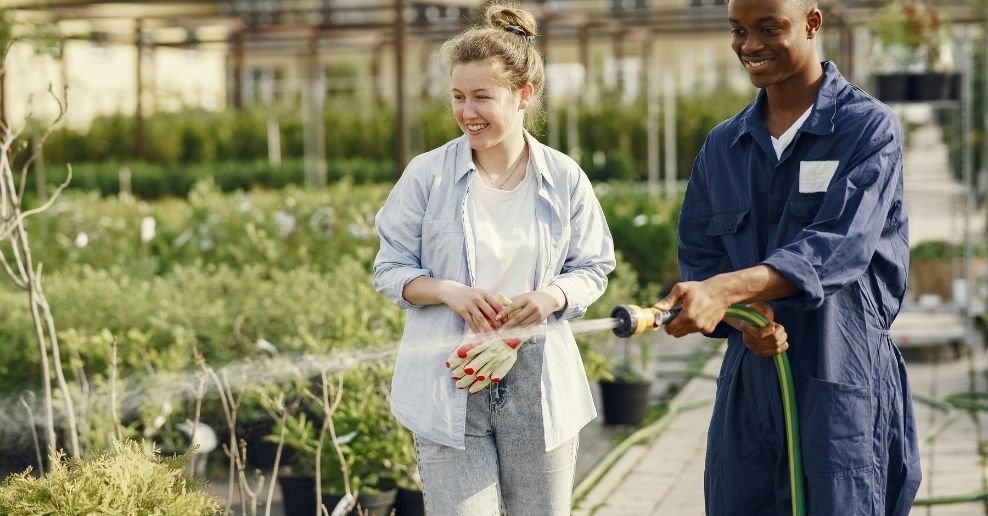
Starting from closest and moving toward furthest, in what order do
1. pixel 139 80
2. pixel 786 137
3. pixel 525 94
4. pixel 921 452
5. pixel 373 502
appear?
pixel 786 137, pixel 525 94, pixel 373 502, pixel 921 452, pixel 139 80

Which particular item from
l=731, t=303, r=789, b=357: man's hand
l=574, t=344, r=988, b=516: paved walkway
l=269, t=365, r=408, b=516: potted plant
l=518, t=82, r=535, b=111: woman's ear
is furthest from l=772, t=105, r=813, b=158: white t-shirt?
l=574, t=344, r=988, b=516: paved walkway

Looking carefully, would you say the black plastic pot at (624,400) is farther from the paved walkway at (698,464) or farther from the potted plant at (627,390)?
the paved walkway at (698,464)

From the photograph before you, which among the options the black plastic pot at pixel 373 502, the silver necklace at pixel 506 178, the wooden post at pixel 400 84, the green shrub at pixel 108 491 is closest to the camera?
the green shrub at pixel 108 491

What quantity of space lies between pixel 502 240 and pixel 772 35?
27.1 inches

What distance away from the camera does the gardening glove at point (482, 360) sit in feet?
8.87

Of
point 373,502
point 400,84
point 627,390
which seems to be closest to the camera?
point 373,502

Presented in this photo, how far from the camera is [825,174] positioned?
2523mm

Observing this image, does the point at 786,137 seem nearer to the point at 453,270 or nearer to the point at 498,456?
the point at 453,270

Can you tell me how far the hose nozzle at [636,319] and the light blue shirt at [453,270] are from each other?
1.66 ft

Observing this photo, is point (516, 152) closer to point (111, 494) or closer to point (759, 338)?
point (759, 338)

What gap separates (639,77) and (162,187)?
7.83 m

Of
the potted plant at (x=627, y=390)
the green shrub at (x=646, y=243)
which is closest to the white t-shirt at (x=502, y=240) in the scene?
the potted plant at (x=627, y=390)

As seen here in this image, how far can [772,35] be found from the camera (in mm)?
2504

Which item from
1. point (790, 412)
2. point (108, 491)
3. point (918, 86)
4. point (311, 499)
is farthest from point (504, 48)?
point (918, 86)
